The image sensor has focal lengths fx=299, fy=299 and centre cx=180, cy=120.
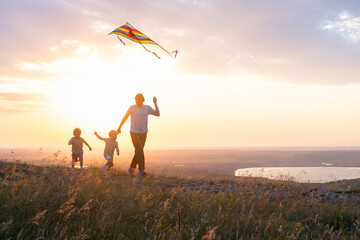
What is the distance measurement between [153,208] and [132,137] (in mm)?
6601

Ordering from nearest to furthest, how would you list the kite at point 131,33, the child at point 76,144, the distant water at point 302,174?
the kite at point 131,33, the distant water at point 302,174, the child at point 76,144

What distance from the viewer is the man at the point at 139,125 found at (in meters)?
11.1

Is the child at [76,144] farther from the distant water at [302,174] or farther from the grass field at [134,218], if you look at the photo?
the grass field at [134,218]

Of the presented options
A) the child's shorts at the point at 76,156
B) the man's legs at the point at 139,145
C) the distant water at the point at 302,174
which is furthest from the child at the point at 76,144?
the distant water at the point at 302,174

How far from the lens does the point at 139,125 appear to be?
1107cm

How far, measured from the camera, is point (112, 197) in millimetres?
4977

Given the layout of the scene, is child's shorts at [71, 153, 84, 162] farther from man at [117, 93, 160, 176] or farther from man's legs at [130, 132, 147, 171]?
man's legs at [130, 132, 147, 171]

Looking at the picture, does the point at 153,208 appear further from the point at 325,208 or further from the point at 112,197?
the point at 325,208

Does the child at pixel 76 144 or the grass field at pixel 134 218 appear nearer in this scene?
the grass field at pixel 134 218

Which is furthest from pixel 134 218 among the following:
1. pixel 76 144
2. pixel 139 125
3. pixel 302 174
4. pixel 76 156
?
pixel 302 174

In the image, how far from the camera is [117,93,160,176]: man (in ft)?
36.3

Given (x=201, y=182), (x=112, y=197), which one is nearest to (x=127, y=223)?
(x=112, y=197)

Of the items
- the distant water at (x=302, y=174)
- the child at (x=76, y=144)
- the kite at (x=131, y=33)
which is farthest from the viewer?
the child at (x=76, y=144)

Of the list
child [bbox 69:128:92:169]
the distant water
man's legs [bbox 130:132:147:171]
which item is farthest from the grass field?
child [bbox 69:128:92:169]
